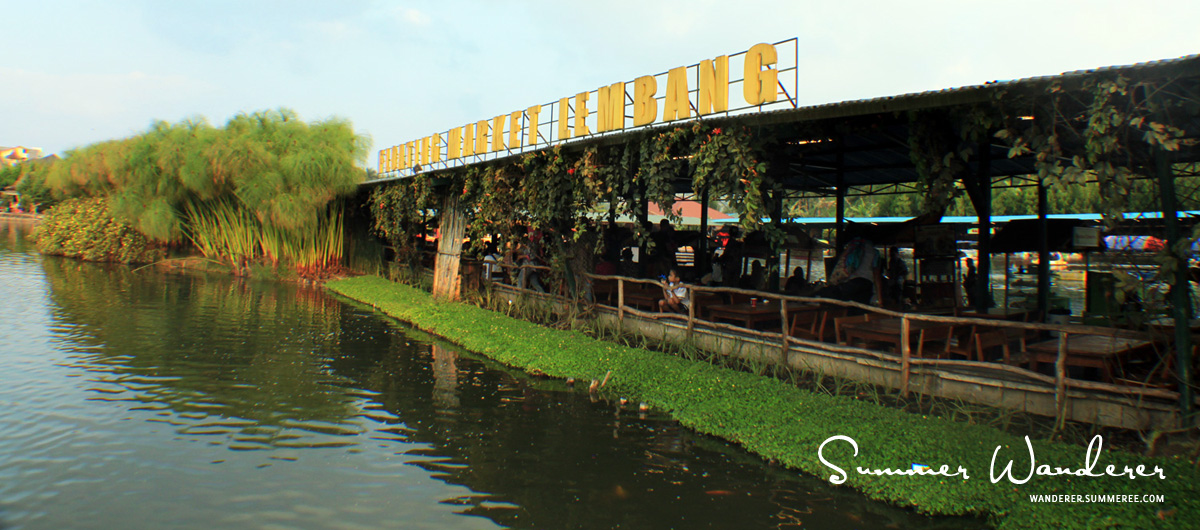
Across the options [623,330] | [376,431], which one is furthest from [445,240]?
[376,431]

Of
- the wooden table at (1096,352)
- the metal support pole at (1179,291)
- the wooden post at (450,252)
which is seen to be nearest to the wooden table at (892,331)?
the wooden table at (1096,352)

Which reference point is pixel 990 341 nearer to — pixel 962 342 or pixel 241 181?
pixel 962 342

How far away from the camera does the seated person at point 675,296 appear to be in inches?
375

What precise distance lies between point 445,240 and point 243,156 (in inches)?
312

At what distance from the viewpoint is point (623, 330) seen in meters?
10.3

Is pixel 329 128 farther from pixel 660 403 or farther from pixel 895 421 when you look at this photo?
pixel 895 421

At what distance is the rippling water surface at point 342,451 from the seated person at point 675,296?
2.47m

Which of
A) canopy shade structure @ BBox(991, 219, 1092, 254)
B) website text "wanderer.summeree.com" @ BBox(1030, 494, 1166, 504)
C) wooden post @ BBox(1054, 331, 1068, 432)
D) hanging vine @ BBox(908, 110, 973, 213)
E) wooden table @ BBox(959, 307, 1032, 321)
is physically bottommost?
website text "wanderer.summeree.com" @ BBox(1030, 494, 1166, 504)

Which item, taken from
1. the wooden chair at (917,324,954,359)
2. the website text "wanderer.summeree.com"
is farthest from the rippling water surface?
the wooden chair at (917,324,954,359)

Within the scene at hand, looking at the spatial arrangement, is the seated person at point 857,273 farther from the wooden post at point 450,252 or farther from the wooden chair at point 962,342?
the wooden post at point 450,252

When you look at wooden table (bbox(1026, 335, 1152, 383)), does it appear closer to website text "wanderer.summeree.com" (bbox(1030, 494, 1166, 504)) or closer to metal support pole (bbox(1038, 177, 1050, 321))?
website text "wanderer.summeree.com" (bbox(1030, 494, 1166, 504))

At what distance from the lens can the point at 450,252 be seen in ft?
47.8

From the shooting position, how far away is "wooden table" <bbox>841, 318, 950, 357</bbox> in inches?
269

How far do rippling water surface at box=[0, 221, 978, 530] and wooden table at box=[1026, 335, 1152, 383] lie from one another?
8.10ft
